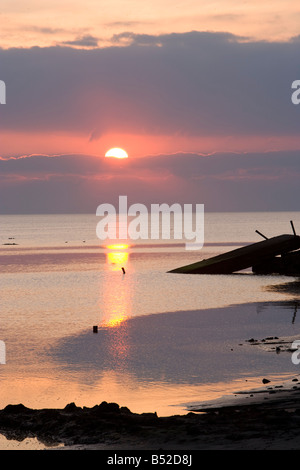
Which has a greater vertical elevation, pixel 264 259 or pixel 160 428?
pixel 264 259

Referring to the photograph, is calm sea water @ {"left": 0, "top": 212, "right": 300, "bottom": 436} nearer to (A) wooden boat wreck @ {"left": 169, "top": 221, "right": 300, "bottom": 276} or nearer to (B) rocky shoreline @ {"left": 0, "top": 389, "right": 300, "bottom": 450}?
(A) wooden boat wreck @ {"left": 169, "top": 221, "right": 300, "bottom": 276}

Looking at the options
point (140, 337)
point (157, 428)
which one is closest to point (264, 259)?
point (140, 337)

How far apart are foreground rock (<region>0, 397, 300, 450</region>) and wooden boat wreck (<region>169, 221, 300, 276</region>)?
3799 centimetres

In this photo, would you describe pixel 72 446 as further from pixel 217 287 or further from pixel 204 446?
pixel 217 287

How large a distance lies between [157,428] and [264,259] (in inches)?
1631

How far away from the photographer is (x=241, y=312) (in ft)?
128

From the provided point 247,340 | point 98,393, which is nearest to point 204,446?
point 98,393

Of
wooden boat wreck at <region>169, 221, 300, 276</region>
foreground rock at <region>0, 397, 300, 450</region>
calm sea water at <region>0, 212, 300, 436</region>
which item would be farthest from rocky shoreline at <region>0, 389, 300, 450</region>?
wooden boat wreck at <region>169, 221, 300, 276</region>

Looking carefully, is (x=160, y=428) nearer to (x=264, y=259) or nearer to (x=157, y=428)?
→ (x=157, y=428)

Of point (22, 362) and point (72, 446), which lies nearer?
point (72, 446)

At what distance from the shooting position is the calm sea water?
66.1 ft

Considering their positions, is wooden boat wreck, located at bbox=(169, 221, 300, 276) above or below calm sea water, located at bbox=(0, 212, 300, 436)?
above

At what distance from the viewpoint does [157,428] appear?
14023 millimetres
